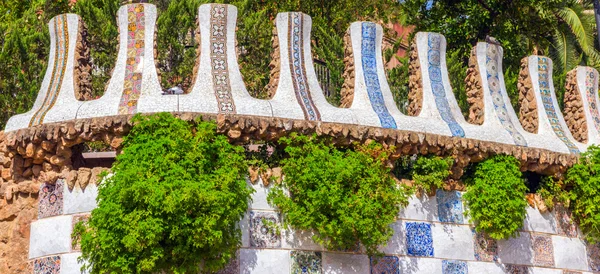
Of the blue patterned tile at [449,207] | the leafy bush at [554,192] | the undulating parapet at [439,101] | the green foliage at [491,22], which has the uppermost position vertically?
the green foliage at [491,22]

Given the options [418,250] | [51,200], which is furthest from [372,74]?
[51,200]

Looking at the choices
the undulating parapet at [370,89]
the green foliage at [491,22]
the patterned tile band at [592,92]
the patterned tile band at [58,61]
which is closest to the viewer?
the patterned tile band at [58,61]

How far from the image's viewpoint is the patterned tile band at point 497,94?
11.2 metres

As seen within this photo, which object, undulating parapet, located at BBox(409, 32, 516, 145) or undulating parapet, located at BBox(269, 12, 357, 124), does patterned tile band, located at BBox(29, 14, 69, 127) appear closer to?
undulating parapet, located at BBox(269, 12, 357, 124)

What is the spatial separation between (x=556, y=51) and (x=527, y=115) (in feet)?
38.3

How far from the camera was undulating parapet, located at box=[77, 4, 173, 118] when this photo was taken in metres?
9.61

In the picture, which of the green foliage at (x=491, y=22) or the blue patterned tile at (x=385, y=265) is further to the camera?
the green foliage at (x=491, y=22)

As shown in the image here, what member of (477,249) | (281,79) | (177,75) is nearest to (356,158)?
(281,79)

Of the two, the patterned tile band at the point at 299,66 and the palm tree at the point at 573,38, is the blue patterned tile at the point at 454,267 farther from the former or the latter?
the palm tree at the point at 573,38

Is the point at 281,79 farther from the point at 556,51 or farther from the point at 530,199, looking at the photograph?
the point at 556,51

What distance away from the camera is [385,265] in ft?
32.7

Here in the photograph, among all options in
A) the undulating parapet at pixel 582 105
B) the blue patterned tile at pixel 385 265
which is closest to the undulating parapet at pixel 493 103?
the undulating parapet at pixel 582 105

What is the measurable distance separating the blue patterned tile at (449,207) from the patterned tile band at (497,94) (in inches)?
43.0

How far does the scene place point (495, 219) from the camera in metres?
10.5
